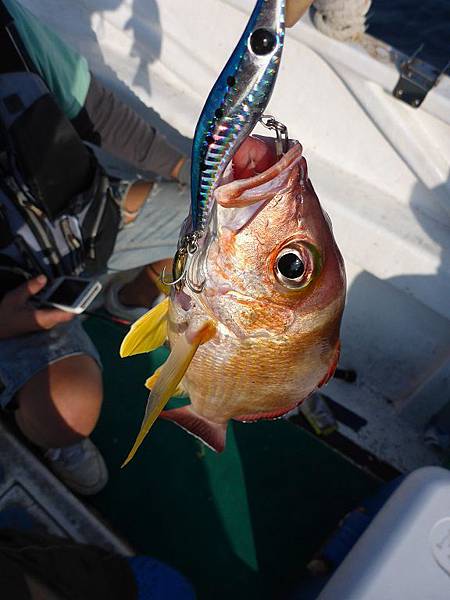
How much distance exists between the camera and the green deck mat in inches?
89.2

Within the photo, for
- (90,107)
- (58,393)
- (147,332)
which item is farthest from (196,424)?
(90,107)

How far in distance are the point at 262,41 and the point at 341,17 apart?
4.99ft

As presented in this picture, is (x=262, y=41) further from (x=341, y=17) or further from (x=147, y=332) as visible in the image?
(x=341, y=17)

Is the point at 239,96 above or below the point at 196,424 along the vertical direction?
above

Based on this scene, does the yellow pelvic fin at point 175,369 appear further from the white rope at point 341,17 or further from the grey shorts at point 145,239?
the white rope at point 341,17

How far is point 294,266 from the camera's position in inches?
36.1

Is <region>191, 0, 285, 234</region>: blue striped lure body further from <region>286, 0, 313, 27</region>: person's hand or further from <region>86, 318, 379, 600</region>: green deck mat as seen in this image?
<region>86, 318, 379, 600</region>: green deck mat

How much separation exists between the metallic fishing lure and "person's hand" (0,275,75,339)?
1.35 metres

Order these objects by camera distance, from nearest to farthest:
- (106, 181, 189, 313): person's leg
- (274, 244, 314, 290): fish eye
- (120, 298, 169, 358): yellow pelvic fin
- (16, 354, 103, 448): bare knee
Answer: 1. (274, 244, 314, 290): fish eye
2. (120, 298, 169, 358): yellow pelvic fin
3. (16, 354, 103, 448): bare knee
4. (106, 181, 189, 313): person's leg

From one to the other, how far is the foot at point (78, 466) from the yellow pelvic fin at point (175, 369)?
1338 mm

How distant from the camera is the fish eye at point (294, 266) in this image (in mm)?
908

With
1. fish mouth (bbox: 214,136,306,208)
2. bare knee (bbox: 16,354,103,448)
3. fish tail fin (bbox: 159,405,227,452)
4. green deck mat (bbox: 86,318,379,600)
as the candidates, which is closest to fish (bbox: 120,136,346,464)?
fish mouth (bbox: 214,136,306,208)

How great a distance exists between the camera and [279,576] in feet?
7.39

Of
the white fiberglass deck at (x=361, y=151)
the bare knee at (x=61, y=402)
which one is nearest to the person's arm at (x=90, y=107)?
the white fiberglass deck at (x=361, y=151)
